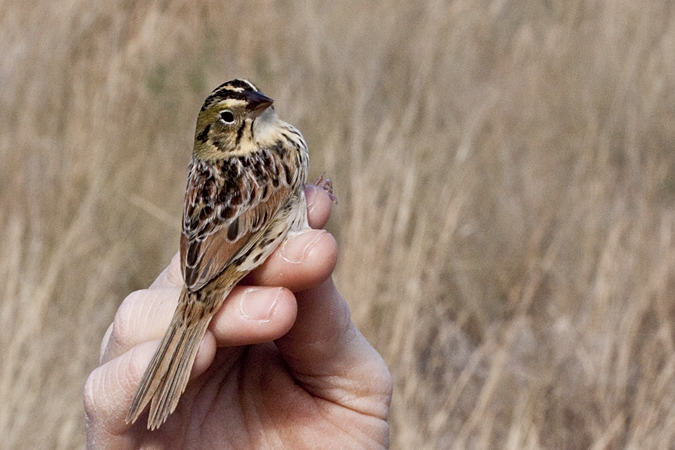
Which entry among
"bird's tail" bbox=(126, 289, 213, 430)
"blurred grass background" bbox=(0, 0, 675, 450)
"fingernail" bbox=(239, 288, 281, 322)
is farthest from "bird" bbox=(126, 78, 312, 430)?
"blurred grass background" bbox=(0, 0, 675, 450)

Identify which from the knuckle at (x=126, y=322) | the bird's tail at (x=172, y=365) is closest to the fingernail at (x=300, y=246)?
the bird's tail at (x=172, y=365)

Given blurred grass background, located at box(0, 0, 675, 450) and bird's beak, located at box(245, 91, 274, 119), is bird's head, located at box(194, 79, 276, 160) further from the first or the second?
blurred grass background, located at box(0, 0, 675, 450)

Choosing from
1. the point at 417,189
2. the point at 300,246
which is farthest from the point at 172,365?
the point at 417,189

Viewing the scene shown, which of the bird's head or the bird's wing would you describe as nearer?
the bird's wing

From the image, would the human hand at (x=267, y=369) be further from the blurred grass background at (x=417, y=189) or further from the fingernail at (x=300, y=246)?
the blurred grass background at (x=417, y=189)

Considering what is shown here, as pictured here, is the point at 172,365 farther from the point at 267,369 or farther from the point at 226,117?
the point at 226,117

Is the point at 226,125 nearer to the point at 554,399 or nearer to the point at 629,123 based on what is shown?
the point at 554,399

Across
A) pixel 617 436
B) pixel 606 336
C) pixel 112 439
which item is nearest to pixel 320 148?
pixel 606 336
